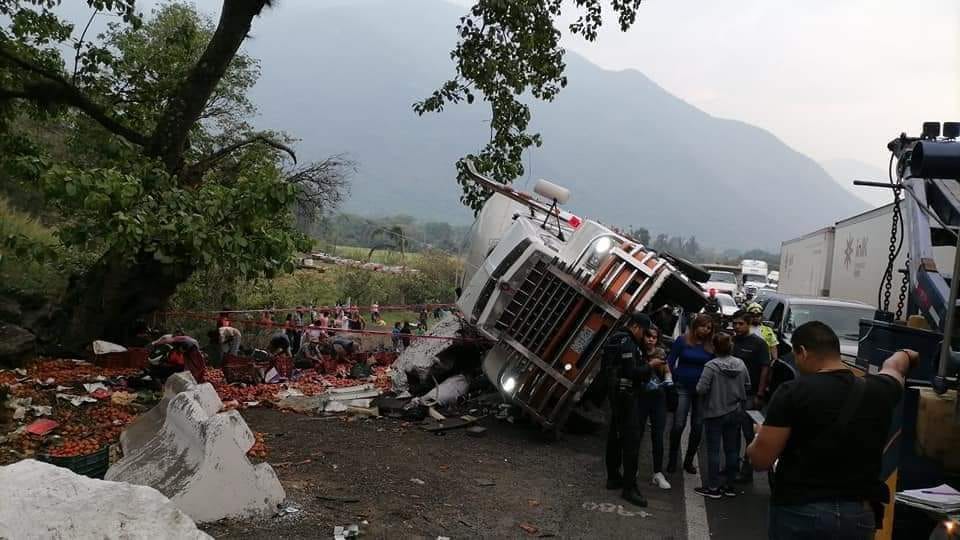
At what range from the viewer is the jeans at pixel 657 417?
7434 mm

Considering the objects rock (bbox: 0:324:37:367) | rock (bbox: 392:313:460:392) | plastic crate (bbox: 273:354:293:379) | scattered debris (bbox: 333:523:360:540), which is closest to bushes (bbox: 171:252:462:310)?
plastic crate (bbox: 273:354:293:379)

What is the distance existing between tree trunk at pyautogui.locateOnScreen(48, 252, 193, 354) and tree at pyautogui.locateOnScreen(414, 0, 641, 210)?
5.14 m

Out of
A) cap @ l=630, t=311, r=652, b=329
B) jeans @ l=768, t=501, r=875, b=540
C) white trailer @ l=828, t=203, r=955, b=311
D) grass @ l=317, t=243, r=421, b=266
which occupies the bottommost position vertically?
jeans @ l=768, t=501, r=875, b=540

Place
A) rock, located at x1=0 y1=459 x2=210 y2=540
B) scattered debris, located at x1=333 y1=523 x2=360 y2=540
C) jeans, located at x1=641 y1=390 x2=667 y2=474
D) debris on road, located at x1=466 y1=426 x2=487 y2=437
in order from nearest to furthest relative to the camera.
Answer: rock, located at x1=0 y1=459 x2=210 y2=540, scattered debris, located at x1=333 y1=523 x2=360 y2=540, jeans, located at x1=641 y1=390 x2=667 y2=474, debris on road, located at x1=466 y1=426 x2=487 y2=437

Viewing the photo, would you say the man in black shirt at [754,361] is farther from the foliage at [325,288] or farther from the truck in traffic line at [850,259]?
the foliage at [325,288]

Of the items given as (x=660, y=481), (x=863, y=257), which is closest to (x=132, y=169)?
(x=660, y=481)

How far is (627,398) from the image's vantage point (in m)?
6.90

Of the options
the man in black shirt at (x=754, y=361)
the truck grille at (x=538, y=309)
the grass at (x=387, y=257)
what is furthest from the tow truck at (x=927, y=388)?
the grass at (x=387, y=257)

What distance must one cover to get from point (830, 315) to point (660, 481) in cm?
532

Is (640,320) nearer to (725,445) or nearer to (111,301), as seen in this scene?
(725,445)

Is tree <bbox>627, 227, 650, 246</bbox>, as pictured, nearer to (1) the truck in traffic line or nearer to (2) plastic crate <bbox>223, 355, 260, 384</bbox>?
(1) the truck in traffic line

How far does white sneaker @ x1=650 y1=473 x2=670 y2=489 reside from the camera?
7.32 m

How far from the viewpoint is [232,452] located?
5.59 m

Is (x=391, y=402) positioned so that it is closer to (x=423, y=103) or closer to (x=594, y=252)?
(x=594, y=252)
